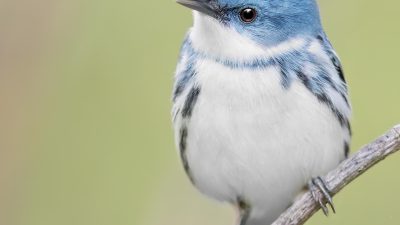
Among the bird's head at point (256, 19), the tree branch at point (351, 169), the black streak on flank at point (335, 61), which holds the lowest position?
the tree branch at point (351, 169)

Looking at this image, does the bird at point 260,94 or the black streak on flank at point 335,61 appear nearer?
the bird at point 260,94

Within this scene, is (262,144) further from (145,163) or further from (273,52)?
(145,163)

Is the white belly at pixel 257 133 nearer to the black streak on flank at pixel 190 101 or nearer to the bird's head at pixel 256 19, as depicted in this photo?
the black streak on flank at pixel 190 101

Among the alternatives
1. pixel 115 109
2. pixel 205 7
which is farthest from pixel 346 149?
pixel 115 109

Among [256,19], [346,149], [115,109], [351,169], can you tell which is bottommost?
[346,149]

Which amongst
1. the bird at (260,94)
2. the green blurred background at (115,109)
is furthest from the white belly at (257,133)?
the green blurred background at (115,109)

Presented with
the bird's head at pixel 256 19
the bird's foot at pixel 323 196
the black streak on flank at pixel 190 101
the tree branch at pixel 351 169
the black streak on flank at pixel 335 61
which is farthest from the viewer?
the black streak on flank at pixel 335 61

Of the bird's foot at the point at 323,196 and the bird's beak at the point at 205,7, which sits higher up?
the bird's beak at the point at 205,7

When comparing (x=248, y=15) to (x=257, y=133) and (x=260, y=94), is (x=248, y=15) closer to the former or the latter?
(x=260, y=94)
